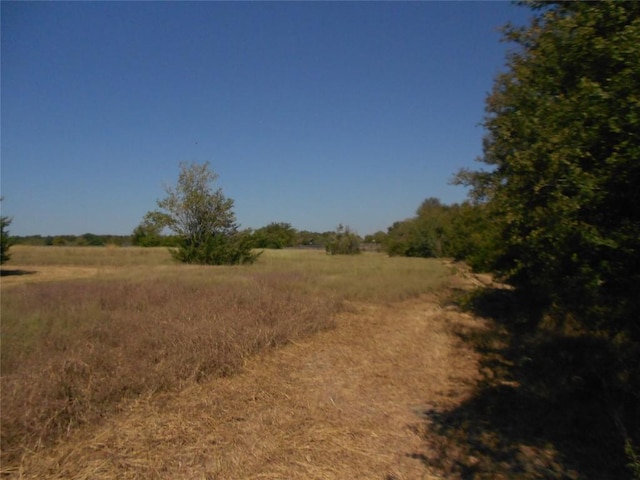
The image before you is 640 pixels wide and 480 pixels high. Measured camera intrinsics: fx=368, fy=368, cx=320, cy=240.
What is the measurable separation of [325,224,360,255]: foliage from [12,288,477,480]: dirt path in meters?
40.8

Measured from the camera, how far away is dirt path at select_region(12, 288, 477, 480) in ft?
10.1

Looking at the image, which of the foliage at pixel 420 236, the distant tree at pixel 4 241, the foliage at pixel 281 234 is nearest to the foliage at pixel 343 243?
the foliage at pixel 420 236

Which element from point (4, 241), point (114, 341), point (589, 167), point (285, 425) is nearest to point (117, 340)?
point (114, 341)

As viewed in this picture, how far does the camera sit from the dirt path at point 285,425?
10.1ft

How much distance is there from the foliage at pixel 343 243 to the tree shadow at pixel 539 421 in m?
40.7

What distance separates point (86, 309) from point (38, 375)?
3.08 metres

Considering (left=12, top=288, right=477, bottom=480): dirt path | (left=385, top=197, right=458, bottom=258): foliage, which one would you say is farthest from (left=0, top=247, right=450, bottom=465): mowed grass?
(left=385, top=197, right=458, bottom=258): foliage

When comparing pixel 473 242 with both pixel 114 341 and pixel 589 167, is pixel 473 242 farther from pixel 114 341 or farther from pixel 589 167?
pixel 114 341

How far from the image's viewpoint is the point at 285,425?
387 cm

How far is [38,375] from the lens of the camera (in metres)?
3.70

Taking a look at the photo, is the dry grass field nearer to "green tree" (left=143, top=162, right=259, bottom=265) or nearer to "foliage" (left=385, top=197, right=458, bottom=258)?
"green tree" (left=143, top=162, right=259, bottom=265)

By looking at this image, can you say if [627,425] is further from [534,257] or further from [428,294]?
[428,294]

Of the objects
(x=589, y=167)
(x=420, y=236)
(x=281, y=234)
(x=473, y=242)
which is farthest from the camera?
(x=281, y=234)

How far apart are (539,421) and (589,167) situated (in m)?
2.84
